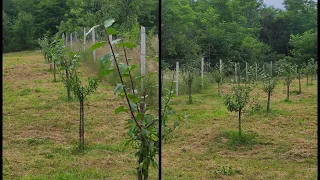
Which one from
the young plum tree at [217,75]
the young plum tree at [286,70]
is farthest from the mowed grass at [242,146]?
the young plum tree at [286,70]

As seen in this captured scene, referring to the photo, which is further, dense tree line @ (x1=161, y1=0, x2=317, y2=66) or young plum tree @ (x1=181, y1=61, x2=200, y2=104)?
dense tree line @ (x1=161, y1=0, x2=317, y2=66)

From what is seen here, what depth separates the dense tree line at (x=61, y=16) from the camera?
4.15 meters

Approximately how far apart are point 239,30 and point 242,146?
305 centimetres

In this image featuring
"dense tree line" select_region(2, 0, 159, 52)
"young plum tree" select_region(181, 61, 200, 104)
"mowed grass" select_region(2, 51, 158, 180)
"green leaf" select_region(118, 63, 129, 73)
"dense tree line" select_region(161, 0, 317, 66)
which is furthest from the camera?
"dense tree line" select_region(161, 0, 317, 66)

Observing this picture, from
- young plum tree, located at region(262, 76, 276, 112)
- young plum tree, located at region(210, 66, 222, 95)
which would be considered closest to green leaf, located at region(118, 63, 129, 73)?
young plum tree, located at region(262, 76, 276, 112)

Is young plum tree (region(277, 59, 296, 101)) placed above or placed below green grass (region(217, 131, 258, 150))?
above

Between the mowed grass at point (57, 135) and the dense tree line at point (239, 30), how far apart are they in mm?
1559

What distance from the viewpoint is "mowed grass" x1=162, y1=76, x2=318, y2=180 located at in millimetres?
3449

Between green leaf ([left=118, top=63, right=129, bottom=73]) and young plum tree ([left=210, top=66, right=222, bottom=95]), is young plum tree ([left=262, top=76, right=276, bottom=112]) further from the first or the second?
green leaf ([left=118, top=63, right=129, bottom=73])

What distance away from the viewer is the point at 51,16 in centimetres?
553

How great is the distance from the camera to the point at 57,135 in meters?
3.69

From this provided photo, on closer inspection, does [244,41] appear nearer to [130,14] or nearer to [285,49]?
[285,49]

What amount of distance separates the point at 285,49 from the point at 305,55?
3.63 feet

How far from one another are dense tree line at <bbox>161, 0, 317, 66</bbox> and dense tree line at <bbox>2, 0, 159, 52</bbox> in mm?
773
